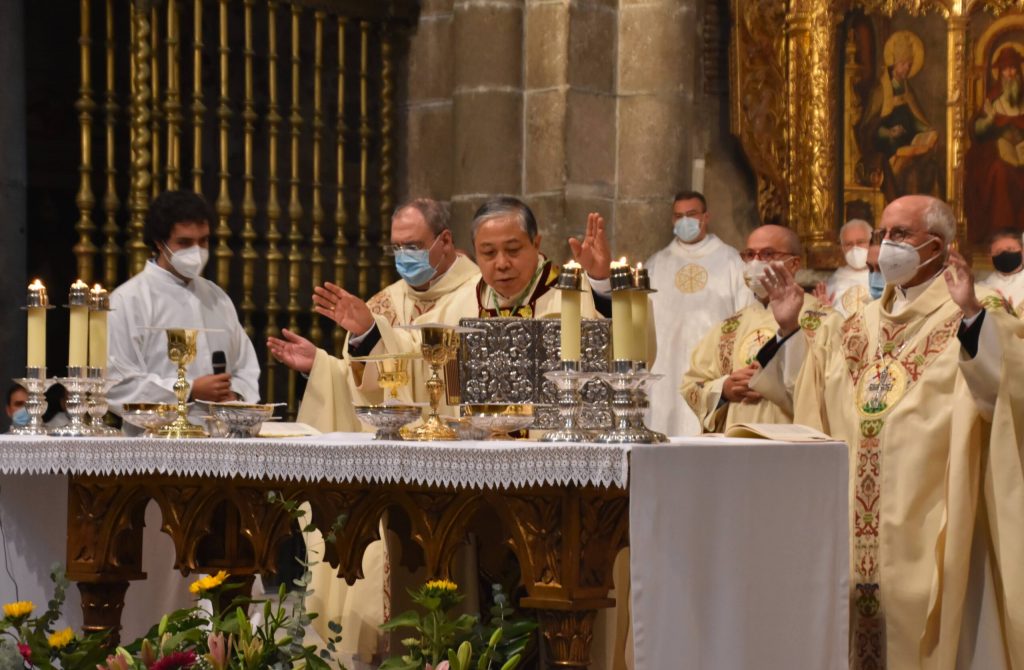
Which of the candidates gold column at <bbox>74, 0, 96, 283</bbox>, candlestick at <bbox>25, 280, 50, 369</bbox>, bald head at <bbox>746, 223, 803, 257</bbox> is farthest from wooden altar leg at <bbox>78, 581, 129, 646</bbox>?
gold column at <bbox>74, 0, 96, 283</bbox>

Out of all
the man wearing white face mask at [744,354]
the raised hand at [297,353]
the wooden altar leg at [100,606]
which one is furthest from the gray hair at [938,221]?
the wooden altar leg at [100,606]

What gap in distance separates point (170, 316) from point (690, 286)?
363 centimetres

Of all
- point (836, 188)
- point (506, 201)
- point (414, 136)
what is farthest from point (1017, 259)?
point (506, 201)

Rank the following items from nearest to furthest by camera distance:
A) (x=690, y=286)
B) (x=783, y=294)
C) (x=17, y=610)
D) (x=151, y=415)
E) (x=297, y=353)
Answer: (x=17, y=610), (x=151, y=415), (x=297, y=353), (x=783, y=294), (x=690, y=286)

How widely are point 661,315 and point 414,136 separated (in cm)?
190

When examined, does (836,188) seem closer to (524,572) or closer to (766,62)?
(766,62)

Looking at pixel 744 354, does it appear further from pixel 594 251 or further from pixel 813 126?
pixel 813 126

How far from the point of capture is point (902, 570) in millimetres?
5969

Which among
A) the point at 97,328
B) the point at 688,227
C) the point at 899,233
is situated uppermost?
the point at 688,227

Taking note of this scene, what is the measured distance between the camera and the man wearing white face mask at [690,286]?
9.63m

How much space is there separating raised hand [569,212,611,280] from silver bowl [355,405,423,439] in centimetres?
77

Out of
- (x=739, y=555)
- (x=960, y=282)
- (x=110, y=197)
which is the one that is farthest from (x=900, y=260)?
(x=110, y=197)

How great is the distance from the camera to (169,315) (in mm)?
6914

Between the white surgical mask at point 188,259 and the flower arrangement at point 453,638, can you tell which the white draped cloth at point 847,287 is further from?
the flower arrangement at point 453,638
